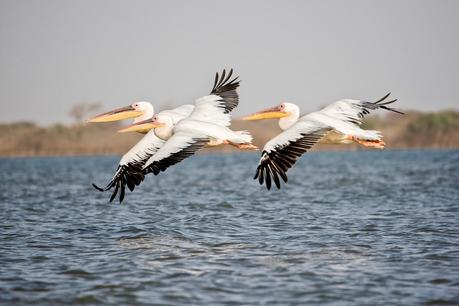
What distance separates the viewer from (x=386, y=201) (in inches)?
577

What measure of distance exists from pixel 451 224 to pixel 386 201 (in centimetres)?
397

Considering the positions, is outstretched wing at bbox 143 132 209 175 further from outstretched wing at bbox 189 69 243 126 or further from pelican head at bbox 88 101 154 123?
pelican head at bbox 88 101 154 123

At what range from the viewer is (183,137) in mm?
9203

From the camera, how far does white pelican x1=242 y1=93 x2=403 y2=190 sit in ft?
27.3

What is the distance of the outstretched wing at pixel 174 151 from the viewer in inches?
352

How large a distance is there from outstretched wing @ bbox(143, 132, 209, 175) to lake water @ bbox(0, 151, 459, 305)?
96cm

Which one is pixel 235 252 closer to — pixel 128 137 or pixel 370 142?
pixel 370 142

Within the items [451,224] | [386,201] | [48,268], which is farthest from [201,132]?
[386,201]

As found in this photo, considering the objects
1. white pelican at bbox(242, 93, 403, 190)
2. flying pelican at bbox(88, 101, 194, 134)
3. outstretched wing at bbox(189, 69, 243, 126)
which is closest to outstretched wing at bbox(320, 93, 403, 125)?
white pelican at bbox(242, 93, 403, 190)

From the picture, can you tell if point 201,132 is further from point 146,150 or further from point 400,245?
point 400,245

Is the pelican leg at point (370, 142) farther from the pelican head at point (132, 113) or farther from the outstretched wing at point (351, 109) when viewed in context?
the pelican head at point (132, 113)

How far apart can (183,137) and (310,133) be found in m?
1.56

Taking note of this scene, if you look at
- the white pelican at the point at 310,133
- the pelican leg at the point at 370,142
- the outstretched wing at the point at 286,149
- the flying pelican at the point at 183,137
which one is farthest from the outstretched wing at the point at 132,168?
the pelican leg at the point at 370,142

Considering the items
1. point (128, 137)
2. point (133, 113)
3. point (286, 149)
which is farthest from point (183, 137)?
point (128, 137)
